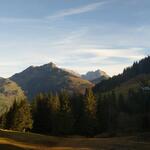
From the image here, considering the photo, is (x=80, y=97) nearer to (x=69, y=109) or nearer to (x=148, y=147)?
(x=69, y=109)

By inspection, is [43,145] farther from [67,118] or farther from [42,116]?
[42,116]

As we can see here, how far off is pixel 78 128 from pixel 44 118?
38.3 feet

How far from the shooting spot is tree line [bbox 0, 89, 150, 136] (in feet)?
337

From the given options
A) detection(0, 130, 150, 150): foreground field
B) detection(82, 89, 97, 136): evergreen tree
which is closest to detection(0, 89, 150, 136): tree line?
detection(82, 89, 97, 136): evergreen tree

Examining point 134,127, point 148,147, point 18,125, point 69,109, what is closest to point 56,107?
point 69,109

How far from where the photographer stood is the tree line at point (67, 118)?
10269 centimetres

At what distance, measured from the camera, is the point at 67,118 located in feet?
351

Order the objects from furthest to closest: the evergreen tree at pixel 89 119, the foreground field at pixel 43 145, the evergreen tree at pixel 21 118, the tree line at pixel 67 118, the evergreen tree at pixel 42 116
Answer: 1. the evergreen tree at pixel 42 116
2. the evergreen tree at pixel 89 119
3. the tree line at pixel 67 118
4. the evergreen tree at pixel 21 118
5. the foreground field at pixel 43 145

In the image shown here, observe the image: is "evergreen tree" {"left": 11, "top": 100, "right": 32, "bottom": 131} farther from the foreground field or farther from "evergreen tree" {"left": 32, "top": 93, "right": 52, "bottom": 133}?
the foreground field

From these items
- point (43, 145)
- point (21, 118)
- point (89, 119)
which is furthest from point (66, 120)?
point (43, 145)

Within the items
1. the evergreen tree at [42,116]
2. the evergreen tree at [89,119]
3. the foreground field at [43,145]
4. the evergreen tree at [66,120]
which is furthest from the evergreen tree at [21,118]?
the foreground field at [43,145]

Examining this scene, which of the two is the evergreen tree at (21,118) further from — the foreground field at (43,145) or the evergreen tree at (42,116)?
the foreground field at (43,145)

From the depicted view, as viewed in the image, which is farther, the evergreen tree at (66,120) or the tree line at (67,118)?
the evergreen tree at (66,120)

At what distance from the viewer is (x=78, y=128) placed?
11219cm
